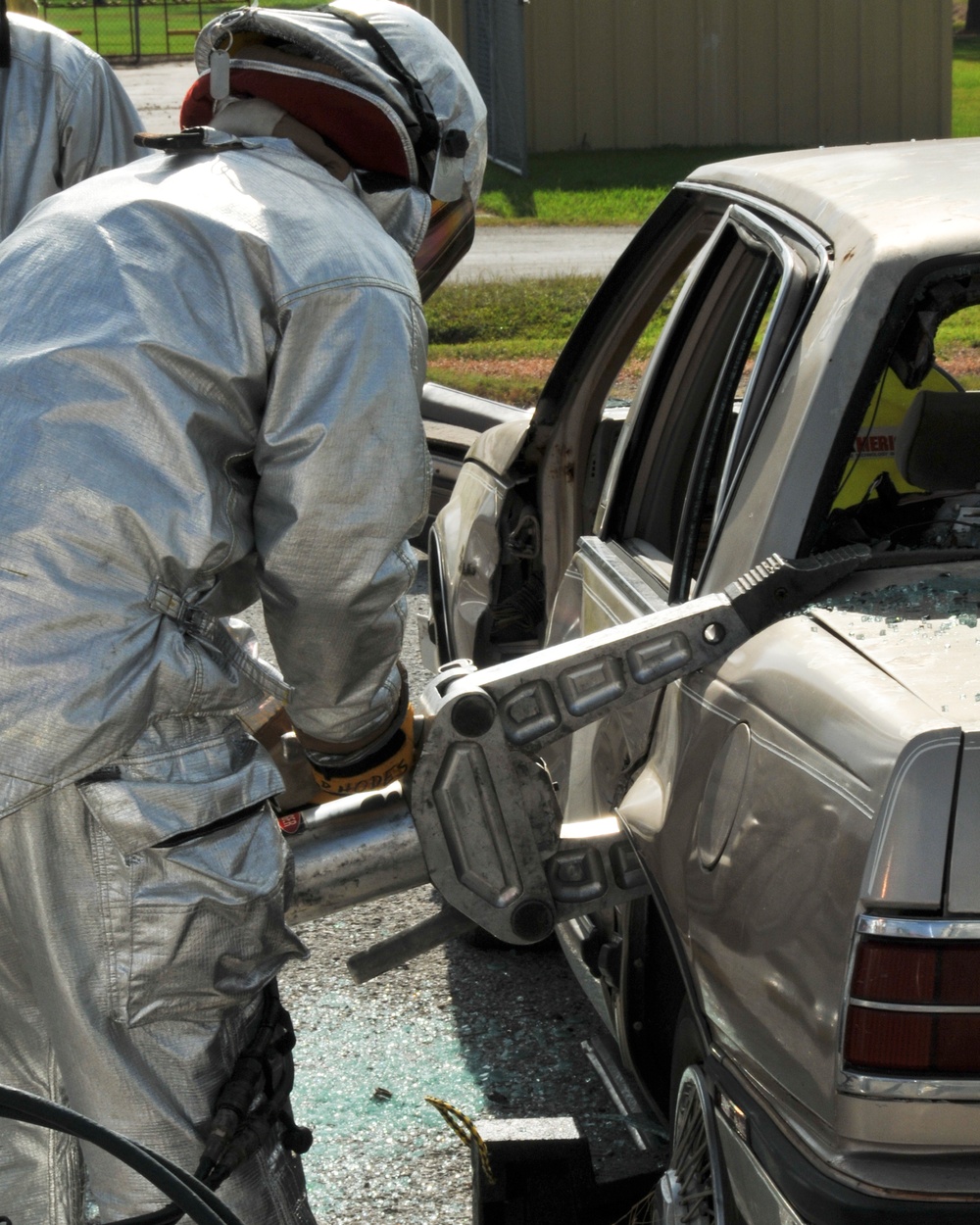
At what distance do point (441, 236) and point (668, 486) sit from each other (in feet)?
2.36

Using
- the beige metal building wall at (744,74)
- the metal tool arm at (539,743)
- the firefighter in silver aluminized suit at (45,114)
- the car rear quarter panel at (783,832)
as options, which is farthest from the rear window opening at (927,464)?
the beige metal building wall at (744,74)

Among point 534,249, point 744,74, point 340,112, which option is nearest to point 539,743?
point 340,112

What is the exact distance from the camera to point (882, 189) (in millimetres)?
2422

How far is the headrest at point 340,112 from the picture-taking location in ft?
7.66

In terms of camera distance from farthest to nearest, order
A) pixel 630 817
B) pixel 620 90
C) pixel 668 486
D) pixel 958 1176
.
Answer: pixel 620 90 → pixel 668 486 → pixel 630 817 → pixel 958 1176

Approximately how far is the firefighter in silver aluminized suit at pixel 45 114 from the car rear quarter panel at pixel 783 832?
261 centimetres

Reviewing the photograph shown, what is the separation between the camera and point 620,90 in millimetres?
25672

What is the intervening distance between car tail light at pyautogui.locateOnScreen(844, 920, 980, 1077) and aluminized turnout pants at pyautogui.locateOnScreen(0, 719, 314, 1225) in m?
0.88

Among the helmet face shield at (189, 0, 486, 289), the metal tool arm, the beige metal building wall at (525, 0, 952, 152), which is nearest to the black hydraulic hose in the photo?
the metal tool arm

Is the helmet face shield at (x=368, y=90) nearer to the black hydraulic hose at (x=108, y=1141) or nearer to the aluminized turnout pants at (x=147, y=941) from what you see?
the aluminized turnout pants at (x=147, y=941)

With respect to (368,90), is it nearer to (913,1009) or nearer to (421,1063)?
(913,1009)

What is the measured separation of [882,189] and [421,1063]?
6.78 ft

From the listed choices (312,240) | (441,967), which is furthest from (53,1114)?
(441,967)

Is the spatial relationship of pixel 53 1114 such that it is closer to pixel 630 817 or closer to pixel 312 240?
pixel 630 817
